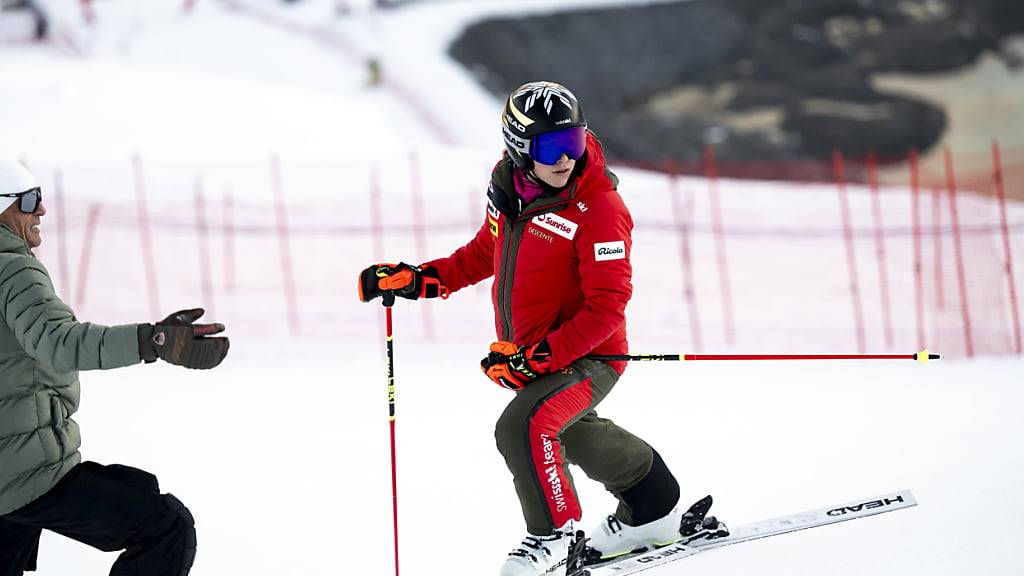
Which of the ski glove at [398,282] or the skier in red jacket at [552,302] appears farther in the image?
the ski glove at [398,282]

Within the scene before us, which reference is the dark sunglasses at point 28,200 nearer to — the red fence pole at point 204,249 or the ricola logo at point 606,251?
the ricola logo at point 606,251

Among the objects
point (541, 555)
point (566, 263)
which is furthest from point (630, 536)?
point (566, 263)

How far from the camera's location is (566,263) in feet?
11.8

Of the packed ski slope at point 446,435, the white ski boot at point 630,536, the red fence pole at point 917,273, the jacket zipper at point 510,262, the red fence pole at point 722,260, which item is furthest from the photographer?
the red fence pole at point 722,260

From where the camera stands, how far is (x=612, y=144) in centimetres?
1817

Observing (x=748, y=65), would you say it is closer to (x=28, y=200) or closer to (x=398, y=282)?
(x=398, y=282)

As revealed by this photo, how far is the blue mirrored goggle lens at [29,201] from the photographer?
3068 mm

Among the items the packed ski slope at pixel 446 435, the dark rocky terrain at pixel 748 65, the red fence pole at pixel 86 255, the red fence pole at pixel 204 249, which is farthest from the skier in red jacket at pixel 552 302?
the dark rocky terrain at pixel 748 65

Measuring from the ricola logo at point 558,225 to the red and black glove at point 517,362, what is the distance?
13.4 inches

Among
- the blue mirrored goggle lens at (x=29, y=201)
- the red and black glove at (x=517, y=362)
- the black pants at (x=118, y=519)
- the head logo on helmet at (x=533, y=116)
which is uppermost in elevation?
the head logo on helmet at (x=533, y=116)

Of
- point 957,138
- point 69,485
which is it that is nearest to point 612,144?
point 957,138

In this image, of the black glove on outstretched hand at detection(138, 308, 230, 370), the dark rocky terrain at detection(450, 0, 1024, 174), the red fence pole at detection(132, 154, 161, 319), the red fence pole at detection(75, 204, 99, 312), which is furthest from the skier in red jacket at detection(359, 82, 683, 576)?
the dark rocky terrain at detection(450, 0, 1024, 174)

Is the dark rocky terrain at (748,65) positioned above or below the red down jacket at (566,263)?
above

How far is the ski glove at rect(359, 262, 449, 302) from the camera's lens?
3.97 metres
